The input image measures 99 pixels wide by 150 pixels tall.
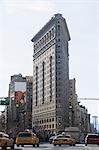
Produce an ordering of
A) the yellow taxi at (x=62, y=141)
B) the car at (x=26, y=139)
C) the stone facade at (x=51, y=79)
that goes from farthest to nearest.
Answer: the stone facade at (x=51, y=79)
the yellow taxi at (x=62, y=141)
the car at (x=26, y=139)

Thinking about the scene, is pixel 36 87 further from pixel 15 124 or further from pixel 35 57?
pixel 15 124

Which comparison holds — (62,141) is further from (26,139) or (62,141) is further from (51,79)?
(51,79)

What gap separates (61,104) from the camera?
158 metres

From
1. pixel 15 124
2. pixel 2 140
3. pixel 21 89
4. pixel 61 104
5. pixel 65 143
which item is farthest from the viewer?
pixel 61 104

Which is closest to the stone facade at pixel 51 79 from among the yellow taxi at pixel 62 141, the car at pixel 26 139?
the yellow taxi at pixel 62 141

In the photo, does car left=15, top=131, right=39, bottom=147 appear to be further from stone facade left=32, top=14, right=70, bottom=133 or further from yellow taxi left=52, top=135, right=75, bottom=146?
stone facade left=32, top=14, right=70, bottom=133

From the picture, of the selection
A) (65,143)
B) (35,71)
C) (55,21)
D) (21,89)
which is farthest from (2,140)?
(35,71)

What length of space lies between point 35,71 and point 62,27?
84.6 ft

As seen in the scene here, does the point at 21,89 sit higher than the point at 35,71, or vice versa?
the point at 35,71

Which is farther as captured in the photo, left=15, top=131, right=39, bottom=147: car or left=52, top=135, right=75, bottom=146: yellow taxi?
left=52, top=135, right=75, bottom=146: yellow taxi

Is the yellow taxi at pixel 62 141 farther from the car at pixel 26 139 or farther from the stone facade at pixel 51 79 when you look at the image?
the stone facade at pixel 51 79

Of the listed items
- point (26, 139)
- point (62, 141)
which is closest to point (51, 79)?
point (62, 141)

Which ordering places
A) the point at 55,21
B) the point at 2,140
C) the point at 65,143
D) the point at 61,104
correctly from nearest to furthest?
1. the point at 2,140
2. the point at 65,143
3. the point at 61,104
4. the point at 55,21

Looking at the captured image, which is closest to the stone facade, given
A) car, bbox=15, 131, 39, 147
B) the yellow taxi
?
the yellow taxi
